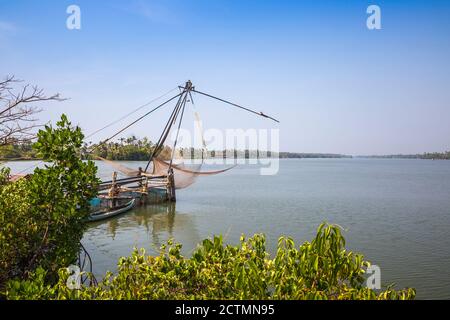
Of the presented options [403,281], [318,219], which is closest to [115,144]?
[318,219]

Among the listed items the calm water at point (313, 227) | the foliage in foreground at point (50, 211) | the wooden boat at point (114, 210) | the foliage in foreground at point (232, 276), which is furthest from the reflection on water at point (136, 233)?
the foliage in foreground at point (232, 276)

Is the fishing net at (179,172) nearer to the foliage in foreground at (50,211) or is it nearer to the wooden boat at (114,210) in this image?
the wooden boat at (114,210)

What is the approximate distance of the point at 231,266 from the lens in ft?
9.62

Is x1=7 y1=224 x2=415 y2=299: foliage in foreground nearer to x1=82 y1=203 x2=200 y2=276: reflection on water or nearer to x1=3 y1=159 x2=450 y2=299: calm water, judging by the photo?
x1=3 y1=159 x2=450 y2=299: calm water

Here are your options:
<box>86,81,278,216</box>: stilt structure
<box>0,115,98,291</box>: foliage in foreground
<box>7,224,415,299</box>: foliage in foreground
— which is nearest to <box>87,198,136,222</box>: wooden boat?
<box>86,81,278,216</box>: stilt structure

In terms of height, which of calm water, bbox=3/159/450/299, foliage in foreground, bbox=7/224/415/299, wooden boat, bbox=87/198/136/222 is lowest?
calm water, bbox=3/159/450/299

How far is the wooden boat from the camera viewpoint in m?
15.4

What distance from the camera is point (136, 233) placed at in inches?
561

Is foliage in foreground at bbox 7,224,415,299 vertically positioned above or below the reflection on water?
above

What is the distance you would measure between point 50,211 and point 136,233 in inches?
410

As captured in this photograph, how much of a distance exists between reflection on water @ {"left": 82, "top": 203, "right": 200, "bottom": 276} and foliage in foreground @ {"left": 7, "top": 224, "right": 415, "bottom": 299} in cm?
702

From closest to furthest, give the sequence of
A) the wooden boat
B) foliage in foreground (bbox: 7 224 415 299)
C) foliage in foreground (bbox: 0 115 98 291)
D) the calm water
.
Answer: foliage in foreground (bbox: 7 224 415 299)
foliage in foreground (bbox: 0 115 98 291)
the calm water
the wooden boat
